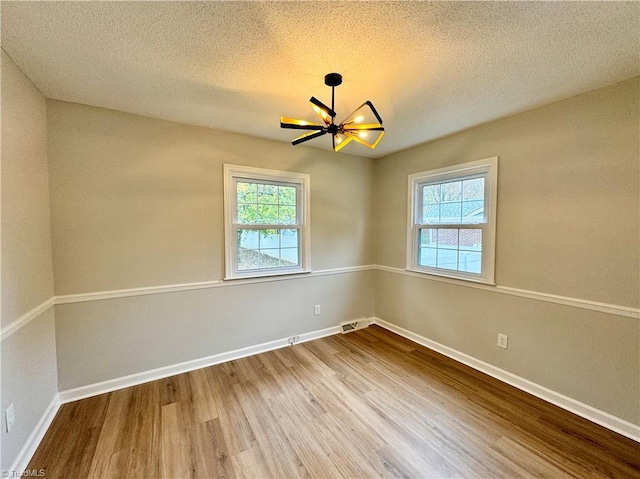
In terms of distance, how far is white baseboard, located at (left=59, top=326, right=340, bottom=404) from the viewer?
2160mm

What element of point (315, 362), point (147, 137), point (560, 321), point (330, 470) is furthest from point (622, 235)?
point (147, 137)

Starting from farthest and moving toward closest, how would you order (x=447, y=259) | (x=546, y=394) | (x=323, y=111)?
(x=447, y=259) < (x=546, y=394) < (x=323, y=111)

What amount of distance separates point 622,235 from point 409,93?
178 cm

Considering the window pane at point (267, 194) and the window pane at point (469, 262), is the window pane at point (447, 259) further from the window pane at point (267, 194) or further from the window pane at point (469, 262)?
the window pane at point (267, 194)

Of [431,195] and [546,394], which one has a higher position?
[431,195]

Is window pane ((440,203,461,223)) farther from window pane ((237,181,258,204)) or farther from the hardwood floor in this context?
window pane ((237,181,258,204))

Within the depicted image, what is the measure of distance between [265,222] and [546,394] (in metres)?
3.02

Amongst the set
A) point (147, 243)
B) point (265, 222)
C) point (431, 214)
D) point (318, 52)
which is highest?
point (318, 52)

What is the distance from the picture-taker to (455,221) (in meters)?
2.87

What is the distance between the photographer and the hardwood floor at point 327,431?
1545mm

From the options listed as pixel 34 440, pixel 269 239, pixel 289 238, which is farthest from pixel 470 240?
pixel 34 440

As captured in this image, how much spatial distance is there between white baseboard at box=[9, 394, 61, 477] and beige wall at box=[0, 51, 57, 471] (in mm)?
39

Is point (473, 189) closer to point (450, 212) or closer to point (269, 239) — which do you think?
point (450, 212)

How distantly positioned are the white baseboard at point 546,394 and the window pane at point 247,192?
2.61m
